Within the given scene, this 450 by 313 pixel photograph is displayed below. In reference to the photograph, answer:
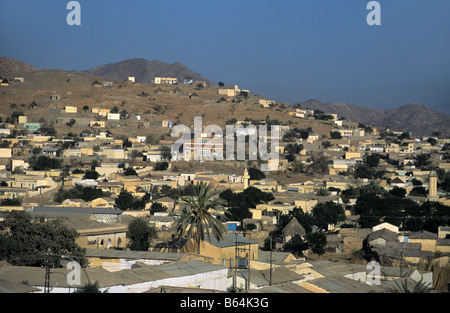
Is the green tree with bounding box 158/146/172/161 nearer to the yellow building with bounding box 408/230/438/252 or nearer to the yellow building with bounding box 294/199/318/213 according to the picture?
the yellow building with bounding box 294/199/318/213

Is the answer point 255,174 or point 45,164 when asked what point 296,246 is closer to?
point 255,174

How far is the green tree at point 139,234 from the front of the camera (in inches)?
958

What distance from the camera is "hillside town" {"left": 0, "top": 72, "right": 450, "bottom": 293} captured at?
17656mm

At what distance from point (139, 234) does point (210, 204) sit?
16.6ft

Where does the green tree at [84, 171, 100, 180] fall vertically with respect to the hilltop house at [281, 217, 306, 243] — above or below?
above

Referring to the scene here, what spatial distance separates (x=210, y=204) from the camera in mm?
21625

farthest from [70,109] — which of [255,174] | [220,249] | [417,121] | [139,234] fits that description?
[417,121]

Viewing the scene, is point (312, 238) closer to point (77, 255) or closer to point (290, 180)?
point (77, 255)

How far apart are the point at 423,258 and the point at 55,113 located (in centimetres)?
5749

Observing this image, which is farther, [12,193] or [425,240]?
[12,193]

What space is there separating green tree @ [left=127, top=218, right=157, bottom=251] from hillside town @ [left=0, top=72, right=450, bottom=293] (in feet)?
0.27

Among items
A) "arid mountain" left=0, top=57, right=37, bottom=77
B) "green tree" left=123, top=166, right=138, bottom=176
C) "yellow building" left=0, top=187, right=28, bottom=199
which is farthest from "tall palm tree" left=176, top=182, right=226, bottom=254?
"arid mountain" left=0, top=57, right=37, bottom=77

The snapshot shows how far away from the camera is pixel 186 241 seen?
2172cm
